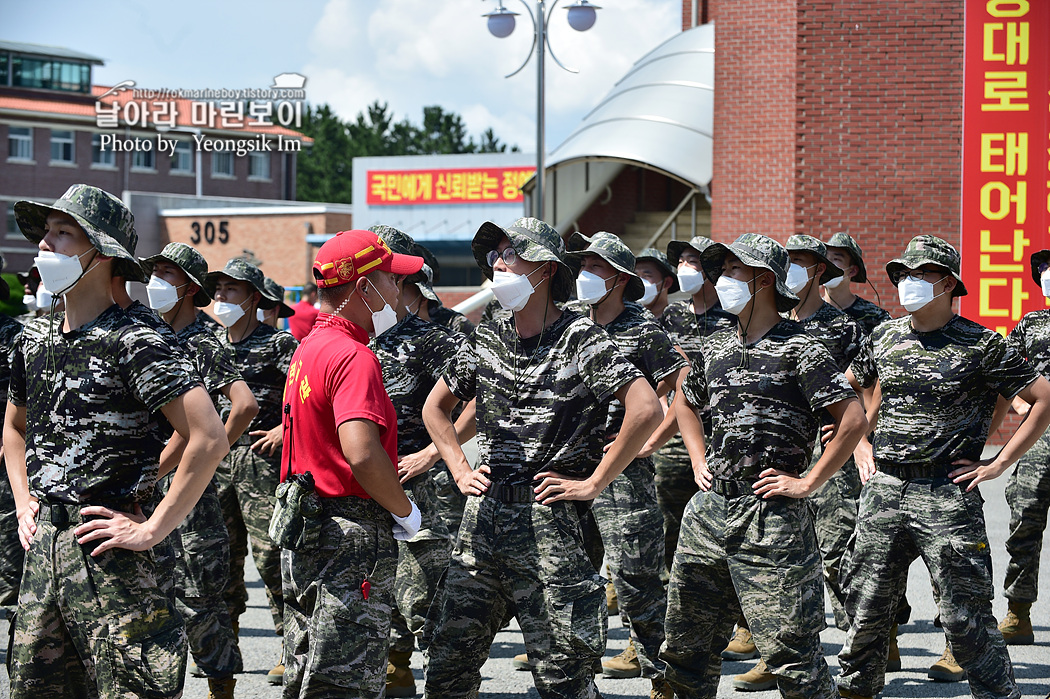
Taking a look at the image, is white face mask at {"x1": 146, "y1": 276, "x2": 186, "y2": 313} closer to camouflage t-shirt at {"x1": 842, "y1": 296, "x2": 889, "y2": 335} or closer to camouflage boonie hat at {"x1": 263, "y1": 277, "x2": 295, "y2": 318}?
camouflage boonie hat at {"x1": 263, "y1": 277, "x2": 295, "y2": 318}

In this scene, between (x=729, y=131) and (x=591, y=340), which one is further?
(x=729, y=131)

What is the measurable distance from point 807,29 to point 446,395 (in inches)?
627

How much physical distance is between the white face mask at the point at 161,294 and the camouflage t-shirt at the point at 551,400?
271 centimetres

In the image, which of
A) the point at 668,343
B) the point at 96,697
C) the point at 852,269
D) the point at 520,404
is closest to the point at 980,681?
the point at 668,343

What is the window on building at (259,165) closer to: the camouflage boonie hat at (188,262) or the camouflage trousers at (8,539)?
the camouflage trousers at (8,539)

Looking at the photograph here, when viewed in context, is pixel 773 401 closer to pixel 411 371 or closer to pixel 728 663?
pixel 411 371

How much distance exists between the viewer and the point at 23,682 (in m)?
4.09

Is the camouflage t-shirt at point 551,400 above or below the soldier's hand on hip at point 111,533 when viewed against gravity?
above

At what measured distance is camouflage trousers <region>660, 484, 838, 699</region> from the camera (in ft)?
16.4

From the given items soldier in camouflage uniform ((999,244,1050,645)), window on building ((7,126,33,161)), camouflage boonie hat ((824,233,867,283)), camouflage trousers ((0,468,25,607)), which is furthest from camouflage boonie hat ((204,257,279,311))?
window on building ((7,126,33,161))

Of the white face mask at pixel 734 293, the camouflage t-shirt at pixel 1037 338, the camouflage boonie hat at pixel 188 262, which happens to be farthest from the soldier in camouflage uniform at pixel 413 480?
the camouflage t-shirt at pixel 1037 338

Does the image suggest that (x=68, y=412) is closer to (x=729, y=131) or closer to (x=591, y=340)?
(x=591, y=340)

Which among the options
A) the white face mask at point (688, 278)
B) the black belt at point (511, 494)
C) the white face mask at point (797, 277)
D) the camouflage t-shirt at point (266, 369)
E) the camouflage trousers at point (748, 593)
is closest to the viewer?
the black belt at point (511, 494)

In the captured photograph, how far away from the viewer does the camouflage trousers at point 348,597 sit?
428 cm
